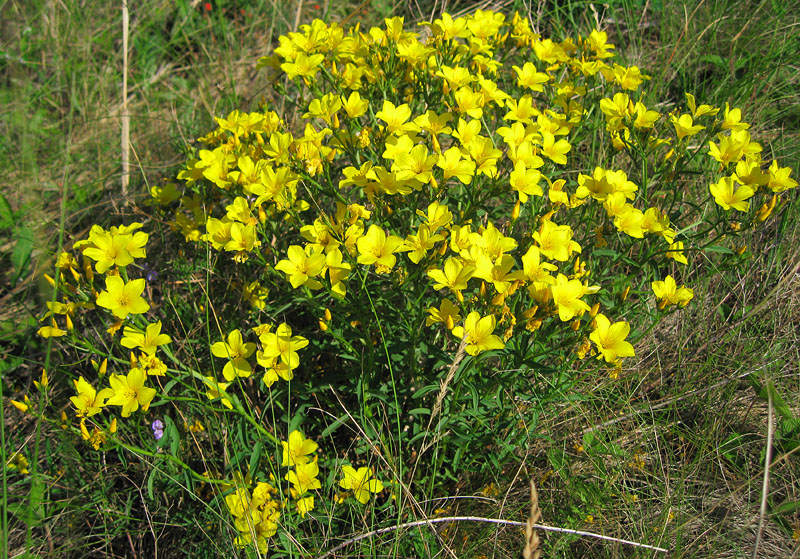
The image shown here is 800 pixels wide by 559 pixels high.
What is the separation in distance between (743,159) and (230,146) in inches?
94.6

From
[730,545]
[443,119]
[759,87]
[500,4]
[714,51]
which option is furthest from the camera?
[500,4]

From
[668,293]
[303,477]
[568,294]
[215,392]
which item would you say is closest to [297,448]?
[303,477]

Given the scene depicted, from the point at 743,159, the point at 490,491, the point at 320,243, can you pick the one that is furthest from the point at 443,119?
the point at 490,491

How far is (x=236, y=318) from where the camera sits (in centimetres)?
321

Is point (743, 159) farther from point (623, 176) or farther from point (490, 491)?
point (490, 491)

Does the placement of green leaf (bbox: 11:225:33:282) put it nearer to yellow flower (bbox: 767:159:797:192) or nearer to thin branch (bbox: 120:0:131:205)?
thin branch (bbox: 120:0:131:205)

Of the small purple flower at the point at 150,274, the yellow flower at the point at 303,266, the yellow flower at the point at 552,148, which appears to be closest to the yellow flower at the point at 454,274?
the yellow flower at the point at 303,266

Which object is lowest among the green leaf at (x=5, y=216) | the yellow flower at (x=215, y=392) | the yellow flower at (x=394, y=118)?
the green leaf at (x=5, y=216)

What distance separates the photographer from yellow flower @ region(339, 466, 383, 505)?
8.22 feet

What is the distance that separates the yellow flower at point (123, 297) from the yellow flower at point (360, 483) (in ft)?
3.44

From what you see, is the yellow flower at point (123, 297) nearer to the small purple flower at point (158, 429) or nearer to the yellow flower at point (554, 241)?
the small purple flower at point (158, 429)

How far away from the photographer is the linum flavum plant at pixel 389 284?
2398 mm

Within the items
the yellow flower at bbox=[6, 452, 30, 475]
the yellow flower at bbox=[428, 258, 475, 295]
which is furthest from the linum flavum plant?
the yellow flower at bbox=[6, 452, 30, 475]

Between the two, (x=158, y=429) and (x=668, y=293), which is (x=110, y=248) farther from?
(x=668, y=293)
